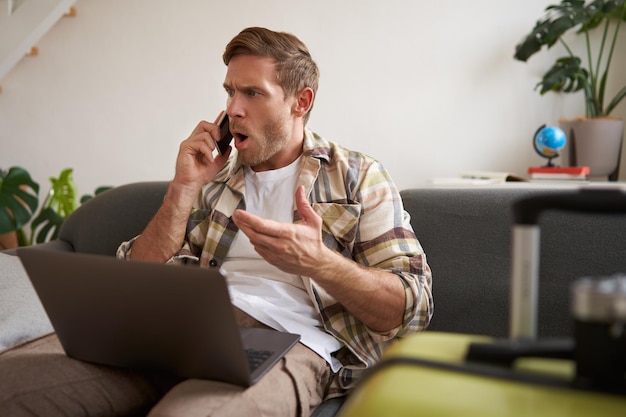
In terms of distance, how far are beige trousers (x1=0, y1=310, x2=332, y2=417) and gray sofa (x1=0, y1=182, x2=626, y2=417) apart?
0.16 m

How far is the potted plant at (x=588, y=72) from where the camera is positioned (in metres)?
2.14

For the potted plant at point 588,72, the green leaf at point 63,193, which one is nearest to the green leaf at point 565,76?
the potted plant at point 588,72

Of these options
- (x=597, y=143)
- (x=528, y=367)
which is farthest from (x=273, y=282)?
(x=597, y=143)

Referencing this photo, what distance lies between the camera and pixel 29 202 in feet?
9.09

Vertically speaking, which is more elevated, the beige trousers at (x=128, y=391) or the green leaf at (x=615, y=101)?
the green leaf at (x=615, y=101)

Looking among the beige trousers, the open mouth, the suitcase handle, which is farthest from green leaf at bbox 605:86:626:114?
the suitcase handle

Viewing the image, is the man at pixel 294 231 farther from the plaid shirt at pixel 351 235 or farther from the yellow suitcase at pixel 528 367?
the yellow suitcase at pixel 528 367

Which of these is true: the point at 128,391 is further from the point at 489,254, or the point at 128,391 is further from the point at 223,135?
the point at 489,254

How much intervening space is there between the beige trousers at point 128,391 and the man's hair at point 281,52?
0.69 metres

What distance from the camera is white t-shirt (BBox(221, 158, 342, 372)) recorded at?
4.46 ft

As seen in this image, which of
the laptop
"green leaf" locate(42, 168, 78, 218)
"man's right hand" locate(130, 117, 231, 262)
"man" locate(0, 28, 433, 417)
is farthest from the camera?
"green leaf" locate(42, 168, 78, 218)

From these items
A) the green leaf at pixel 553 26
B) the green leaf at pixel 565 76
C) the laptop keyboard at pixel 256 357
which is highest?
the green leaf at pixel 553 26

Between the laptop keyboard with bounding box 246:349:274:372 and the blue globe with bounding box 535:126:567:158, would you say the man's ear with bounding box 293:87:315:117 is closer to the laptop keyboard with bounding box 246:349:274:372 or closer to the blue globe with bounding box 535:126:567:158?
the laptop keyboard with bounding box 246:349:274:372

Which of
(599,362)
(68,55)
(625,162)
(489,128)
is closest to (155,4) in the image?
(68,55)
